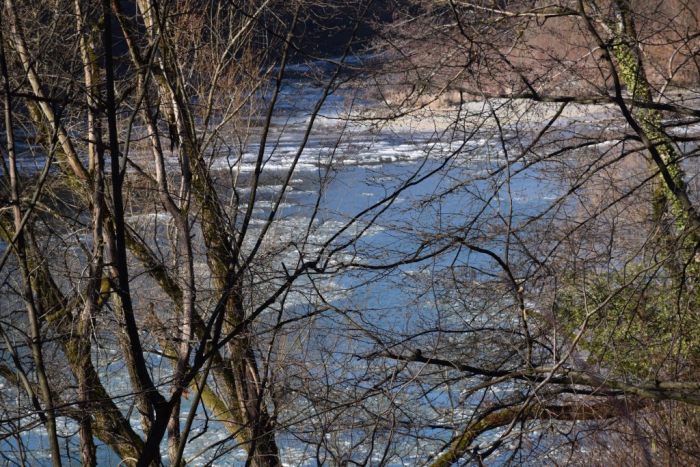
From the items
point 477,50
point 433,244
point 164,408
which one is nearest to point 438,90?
point 477,50

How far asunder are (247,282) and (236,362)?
0.87 meters

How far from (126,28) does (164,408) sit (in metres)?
2.98

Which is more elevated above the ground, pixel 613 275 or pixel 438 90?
pixel 438 90

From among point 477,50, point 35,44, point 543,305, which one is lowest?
point 543,305

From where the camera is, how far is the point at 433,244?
4473 millimetres

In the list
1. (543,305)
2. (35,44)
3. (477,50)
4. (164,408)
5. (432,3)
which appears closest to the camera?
(164,408)

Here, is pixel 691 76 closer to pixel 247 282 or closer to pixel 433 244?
pixel 433 244

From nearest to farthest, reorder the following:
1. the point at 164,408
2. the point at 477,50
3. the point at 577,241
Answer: the point at 164,408 < the point at 477,50 < the point at 577,241

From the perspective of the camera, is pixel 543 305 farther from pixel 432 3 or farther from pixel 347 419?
pixel 432 3

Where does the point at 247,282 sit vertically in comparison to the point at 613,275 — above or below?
above

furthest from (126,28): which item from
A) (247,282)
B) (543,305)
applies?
(543,305)

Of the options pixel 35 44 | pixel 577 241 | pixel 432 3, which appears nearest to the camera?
pixel 35 44

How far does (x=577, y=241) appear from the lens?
5023 millimetres

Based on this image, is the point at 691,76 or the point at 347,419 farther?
the point at 691,76
